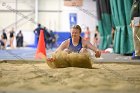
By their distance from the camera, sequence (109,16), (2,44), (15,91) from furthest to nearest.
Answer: (2,44) < (109,16) < (15,91)

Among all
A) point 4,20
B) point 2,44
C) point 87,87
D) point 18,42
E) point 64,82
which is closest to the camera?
point 87,87

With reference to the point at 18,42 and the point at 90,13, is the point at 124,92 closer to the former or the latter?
the point at 18,42

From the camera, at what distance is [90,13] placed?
27156mm

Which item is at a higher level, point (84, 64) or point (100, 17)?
point (100, 17)

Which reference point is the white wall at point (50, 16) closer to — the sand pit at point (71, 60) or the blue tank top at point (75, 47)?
the blue tank top at point (75, 47)

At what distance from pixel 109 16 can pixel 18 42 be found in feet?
37.4

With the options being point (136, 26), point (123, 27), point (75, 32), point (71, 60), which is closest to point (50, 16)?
point (123, 27)

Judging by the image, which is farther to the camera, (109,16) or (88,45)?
(109,16)

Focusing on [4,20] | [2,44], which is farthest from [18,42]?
[2,44]

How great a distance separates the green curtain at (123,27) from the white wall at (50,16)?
1551 centimetres

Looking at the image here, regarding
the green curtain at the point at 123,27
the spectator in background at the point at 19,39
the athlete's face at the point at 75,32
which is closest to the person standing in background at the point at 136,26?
the green curtain at the point at 123,27

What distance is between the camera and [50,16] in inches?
1060

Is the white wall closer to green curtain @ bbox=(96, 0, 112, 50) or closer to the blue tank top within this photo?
green curtain @ bbox=(96, 0, 112, 50)

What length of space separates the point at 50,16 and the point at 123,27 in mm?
16800
